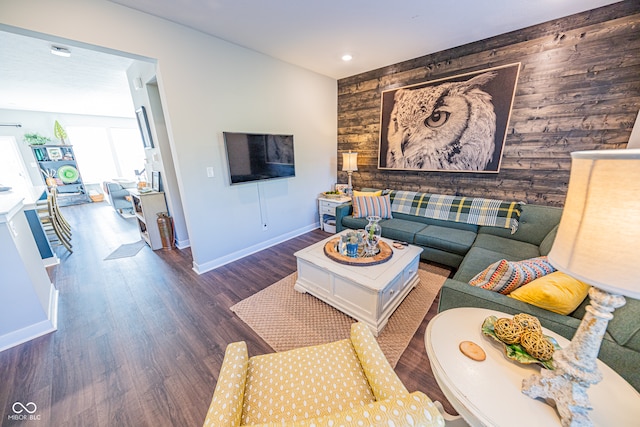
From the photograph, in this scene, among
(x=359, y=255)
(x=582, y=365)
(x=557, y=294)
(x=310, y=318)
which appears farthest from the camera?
(x=359, y=255)

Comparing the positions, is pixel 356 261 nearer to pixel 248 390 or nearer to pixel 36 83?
pixel 248 390

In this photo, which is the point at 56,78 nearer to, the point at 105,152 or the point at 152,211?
the point at 152,211

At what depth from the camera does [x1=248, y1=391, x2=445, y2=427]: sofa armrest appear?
0.51 meters

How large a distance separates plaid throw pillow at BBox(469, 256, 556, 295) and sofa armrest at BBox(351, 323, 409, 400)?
84 centimetres

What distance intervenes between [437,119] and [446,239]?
1620 mm

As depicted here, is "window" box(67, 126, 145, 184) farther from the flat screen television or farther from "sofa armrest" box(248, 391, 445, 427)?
"sofa armrest" box(248, 391, 445, 427)

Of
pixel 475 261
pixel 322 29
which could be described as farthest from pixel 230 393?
pixel 322 29

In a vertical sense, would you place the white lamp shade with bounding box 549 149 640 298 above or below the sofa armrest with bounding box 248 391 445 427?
above

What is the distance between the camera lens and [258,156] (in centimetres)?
288

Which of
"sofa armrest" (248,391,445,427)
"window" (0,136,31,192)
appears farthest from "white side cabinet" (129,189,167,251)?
"window" (0,136,31,192)

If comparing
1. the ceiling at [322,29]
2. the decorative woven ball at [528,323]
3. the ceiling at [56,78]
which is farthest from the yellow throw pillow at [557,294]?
the ceiling at [56,78]

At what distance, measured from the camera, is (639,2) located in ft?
6.05

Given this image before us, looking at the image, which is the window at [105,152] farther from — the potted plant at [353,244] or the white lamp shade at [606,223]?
the white lamp shade at [606,223]

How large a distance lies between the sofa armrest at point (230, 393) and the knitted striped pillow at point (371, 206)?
2449 millimetres
